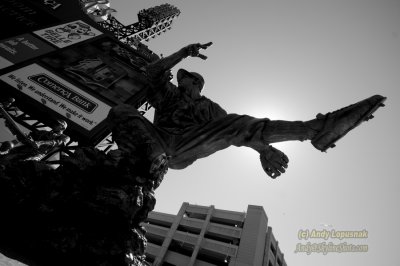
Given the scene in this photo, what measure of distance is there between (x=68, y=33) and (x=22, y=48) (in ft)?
5.75

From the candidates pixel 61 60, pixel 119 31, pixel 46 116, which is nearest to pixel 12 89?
pixel 46 116

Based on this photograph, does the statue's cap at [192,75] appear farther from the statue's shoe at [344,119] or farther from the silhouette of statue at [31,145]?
the silhouette of statue at [31,145]

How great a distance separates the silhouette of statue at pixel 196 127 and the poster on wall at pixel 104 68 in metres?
4.90

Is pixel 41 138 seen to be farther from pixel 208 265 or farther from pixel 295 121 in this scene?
pixel 208 265

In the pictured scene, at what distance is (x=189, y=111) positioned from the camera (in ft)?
9.02

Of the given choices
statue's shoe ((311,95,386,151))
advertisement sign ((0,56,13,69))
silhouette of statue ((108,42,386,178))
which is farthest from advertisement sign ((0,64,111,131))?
statue's shoe ((311,95,386,151))

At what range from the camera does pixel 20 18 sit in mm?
8500

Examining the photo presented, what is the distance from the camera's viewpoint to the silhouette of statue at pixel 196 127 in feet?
6.24

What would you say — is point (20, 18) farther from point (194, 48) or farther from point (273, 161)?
point (273, 161)

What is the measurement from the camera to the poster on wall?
24.1ft

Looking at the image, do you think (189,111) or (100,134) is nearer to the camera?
(189,111)

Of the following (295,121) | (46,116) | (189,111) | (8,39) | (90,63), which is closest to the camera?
(295,121)

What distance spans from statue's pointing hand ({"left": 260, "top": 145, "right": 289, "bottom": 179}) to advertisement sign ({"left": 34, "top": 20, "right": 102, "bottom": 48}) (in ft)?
25.7

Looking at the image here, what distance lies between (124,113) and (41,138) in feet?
5.70
